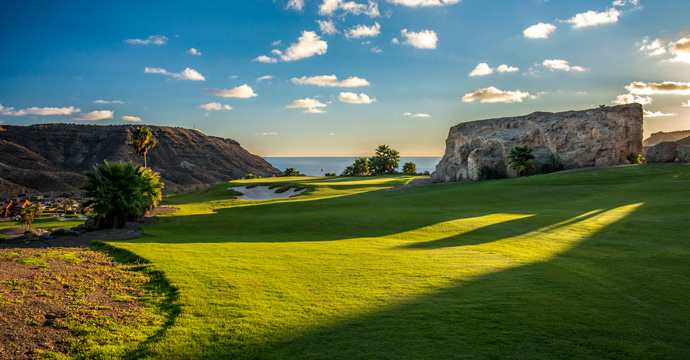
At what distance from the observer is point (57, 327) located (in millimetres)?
5766

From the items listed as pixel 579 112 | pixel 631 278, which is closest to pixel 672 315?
pixel 631 278

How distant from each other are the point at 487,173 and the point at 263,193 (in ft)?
100

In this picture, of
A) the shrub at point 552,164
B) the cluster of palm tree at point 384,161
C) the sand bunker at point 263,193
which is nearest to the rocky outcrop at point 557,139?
the shrub at point 552,164

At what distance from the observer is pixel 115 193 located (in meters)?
21.7

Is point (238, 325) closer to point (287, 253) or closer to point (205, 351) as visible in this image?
point (205, 351)

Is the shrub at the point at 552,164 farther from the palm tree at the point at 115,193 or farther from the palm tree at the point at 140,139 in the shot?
the palm tree at the point at 140,139

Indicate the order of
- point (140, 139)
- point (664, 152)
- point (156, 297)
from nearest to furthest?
Result: point (156, 297), point (664, 152), point (140, 139)

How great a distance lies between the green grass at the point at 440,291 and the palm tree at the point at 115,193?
5887mm

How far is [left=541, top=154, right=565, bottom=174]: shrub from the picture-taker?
44375 millimetres

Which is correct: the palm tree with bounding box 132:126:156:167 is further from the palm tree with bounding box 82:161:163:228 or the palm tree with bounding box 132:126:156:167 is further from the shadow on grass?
the shadow on grass

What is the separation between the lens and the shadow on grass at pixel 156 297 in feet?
17.3

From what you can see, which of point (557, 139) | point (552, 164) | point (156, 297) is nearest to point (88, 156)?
point (552, 164)

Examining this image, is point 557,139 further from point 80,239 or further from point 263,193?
point 80,239

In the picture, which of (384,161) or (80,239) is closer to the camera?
(80,239)
